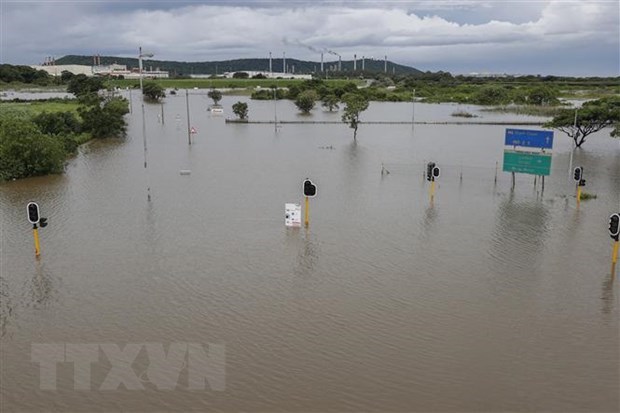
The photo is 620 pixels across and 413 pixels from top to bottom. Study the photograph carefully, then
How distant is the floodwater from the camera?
9945 millimetres

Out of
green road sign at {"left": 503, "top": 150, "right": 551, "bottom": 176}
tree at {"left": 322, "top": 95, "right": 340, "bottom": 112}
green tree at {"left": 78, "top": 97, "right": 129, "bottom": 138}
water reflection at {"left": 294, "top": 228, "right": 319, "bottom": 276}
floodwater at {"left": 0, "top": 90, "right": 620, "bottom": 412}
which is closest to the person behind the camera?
floodwater at {"left": 0, "top": 90, "right": 620, "bottom": 412}

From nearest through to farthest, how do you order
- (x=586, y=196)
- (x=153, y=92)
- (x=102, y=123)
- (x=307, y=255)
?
(x=307, y=255), (x=586, y=196), (x=102, y=123), (x=153, y=92)

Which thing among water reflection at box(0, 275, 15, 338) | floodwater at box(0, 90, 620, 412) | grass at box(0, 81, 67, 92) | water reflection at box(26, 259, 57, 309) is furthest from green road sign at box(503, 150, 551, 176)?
→ grass at box(0, 81, 67, 92)

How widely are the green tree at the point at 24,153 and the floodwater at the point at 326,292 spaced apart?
45.6 inches

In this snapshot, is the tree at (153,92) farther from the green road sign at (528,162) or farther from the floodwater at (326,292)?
the green road sign at (528,162)

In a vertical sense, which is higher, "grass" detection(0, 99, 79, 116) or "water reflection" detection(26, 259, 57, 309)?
"grass" detection(0, 99, 79, 116)

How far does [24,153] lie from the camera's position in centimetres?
2891

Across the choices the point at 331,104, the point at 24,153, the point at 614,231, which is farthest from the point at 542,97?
the point at 614,231

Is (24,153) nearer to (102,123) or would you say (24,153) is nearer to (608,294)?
(102,123)

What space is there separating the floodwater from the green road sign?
0.98 m

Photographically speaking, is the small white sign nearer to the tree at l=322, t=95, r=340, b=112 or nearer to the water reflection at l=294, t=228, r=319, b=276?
the water reflection at l=294, t=228, r=319, b=276

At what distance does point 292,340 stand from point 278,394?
1.88 m

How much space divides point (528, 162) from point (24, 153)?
77.4 ft

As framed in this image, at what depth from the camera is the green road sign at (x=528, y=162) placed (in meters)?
25.1
